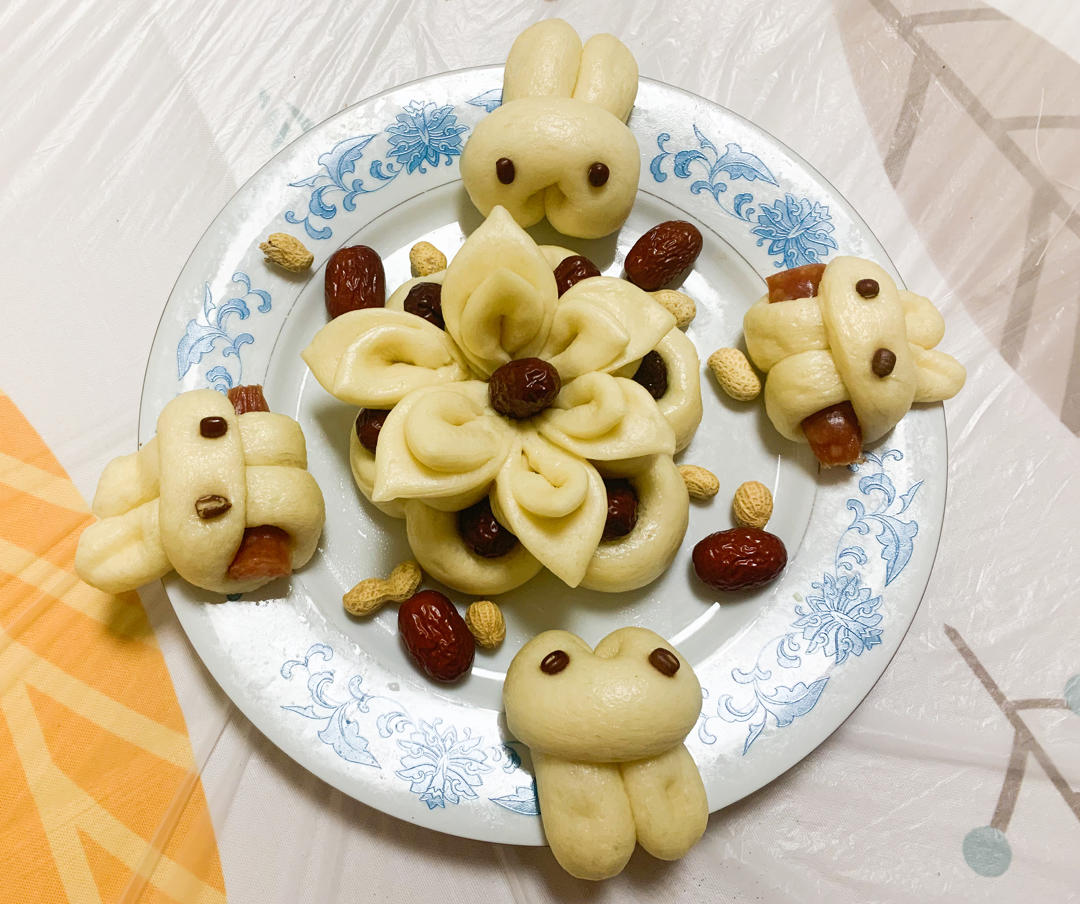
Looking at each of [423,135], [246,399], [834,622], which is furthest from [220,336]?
[834,622]

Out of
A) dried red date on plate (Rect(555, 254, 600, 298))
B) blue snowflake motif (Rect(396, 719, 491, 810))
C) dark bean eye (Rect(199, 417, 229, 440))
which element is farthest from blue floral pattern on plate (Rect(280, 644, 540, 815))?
dried red date on plate (Rect(555, 254, 600, 298))

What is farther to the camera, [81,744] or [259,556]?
[81,744]

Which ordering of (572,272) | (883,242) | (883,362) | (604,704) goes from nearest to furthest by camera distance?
1. (604,704)
2. (883,362)
3. (572,272)
4. (883,242)

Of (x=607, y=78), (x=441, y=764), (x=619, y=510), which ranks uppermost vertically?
(x=607, y=78)

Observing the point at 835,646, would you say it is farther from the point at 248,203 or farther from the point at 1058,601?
the point at 248,203

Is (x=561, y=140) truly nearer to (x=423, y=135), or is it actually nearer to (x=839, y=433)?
(x=423, y=135)

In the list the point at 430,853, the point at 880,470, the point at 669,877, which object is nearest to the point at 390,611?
Answer: the point at 430,853

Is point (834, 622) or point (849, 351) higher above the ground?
point (849, 351)
